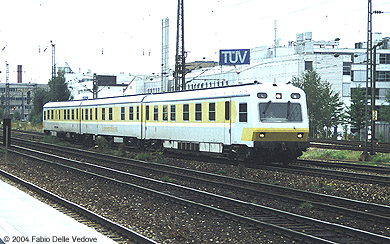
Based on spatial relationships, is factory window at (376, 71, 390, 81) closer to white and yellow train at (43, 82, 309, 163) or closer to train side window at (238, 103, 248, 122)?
white and yellow train at (43, 82, 309, 163)

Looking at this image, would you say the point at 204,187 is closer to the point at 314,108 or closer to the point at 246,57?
the point at 314,108

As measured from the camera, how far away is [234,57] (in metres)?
58.7

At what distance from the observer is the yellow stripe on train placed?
67.9 ft

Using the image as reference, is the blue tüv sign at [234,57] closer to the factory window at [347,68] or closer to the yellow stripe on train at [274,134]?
the factory window at [347,68]

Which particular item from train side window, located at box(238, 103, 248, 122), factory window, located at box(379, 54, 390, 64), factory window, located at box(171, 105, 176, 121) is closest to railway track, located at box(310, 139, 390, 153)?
factory window, located at box(171, 105, 176, 121)

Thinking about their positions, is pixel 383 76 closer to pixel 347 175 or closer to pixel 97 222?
pixel 347 175

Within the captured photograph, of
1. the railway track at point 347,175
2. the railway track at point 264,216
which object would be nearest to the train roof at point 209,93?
the railway track at point 347,175

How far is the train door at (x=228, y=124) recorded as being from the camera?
22.0 m

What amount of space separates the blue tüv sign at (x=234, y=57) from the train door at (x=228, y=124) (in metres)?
36.4

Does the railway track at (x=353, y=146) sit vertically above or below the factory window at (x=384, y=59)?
below

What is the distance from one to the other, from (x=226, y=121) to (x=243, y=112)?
3.89 feet

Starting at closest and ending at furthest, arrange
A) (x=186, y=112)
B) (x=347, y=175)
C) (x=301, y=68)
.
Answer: (x=347, y=175) → (x=186, y=112) → (x=301, y=68)

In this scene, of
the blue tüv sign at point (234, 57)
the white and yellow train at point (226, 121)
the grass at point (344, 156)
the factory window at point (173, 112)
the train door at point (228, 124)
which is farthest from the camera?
the blue tüv sign at point (234, 57)

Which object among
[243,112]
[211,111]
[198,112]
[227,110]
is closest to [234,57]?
[198,112]
